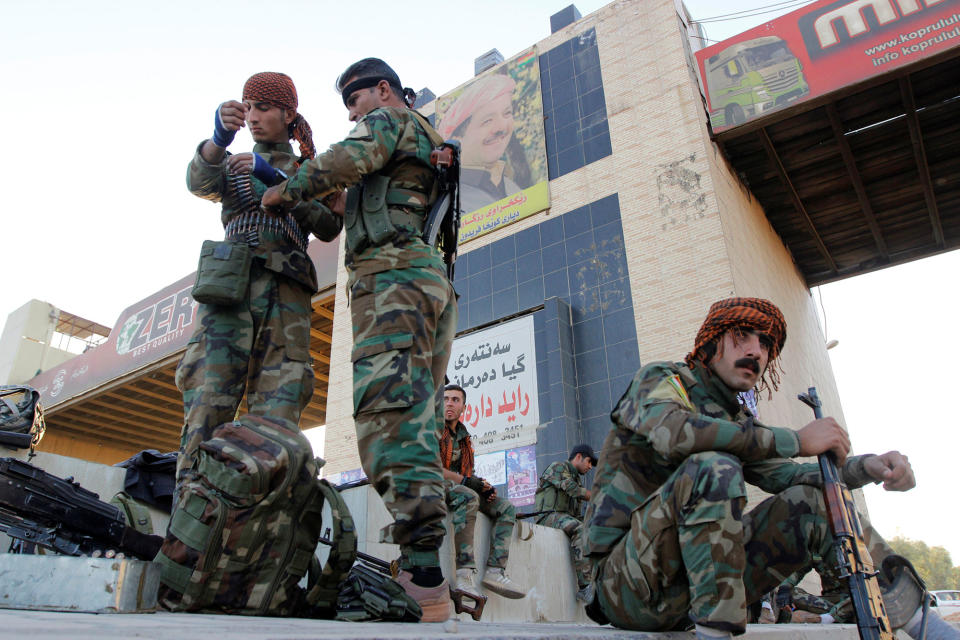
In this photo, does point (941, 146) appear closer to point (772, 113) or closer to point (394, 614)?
point (772, 113)

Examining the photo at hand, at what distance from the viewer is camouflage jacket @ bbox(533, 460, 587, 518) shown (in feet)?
19.2

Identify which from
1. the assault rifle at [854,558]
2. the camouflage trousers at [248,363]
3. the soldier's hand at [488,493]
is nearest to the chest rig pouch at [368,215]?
the camouflage trousers at [248,363]

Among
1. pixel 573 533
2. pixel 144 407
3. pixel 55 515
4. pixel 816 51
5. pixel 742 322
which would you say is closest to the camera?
pixel 742 322

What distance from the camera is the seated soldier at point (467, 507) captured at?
11.3 feet

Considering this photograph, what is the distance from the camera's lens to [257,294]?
2.37 m

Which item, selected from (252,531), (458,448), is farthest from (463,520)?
(252,531)

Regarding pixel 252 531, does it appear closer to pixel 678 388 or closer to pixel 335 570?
pixel 335 570

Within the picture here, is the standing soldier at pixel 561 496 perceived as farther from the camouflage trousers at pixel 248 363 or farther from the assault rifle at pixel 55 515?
the assault rifle at pixel 55 515

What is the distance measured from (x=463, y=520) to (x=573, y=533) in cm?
196

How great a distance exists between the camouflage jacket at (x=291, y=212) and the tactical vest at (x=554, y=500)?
4015 millimetres

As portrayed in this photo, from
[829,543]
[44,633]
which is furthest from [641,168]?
[44,633]

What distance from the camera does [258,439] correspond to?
5.37ft

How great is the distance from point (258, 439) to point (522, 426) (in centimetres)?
793

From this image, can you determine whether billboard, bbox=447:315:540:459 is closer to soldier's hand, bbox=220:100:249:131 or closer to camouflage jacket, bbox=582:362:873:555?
soldier's hand, bbox=220:100:249:131
